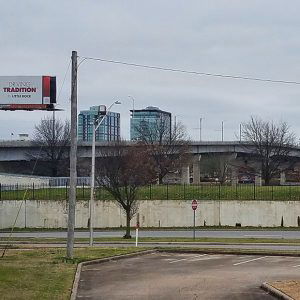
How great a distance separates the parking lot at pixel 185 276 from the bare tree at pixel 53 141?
67.0m

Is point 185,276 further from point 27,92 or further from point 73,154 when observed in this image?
point 27,92

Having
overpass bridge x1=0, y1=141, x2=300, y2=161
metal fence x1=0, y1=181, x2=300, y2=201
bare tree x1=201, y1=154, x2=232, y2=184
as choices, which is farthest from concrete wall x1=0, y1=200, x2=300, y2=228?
bare tree x1=201, y1=154, x2=232, y2=184

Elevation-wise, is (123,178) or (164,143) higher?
(164,143)

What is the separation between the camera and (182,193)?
183 feet

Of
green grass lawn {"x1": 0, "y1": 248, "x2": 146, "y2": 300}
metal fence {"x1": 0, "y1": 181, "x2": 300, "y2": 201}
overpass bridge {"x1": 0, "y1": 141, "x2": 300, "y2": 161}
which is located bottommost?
green grass lawn {"x1": 0, "y1": 248, "x2": 146, "y2": 300}

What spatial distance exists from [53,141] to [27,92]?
5989cm

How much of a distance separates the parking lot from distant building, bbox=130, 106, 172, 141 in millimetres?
65019

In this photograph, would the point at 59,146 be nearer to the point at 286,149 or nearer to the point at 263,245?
the point at 286,149

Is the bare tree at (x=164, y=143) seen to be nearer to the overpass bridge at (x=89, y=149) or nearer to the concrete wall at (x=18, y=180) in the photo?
the overpass bridge at (x=89, y=149)

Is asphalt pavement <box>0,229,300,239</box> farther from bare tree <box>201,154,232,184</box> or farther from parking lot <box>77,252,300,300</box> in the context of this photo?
bare tree <box>201,154,232,184</box>

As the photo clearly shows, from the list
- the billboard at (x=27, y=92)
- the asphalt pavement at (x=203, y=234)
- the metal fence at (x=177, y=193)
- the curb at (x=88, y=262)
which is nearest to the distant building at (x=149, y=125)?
the metal fence at (x=177, y=193)

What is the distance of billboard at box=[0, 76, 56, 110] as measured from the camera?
30406mm

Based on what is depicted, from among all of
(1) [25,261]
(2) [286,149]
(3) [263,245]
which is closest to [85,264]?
(1) [25,261]

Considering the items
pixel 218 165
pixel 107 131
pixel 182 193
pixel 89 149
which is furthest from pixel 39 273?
pixel 218 165
